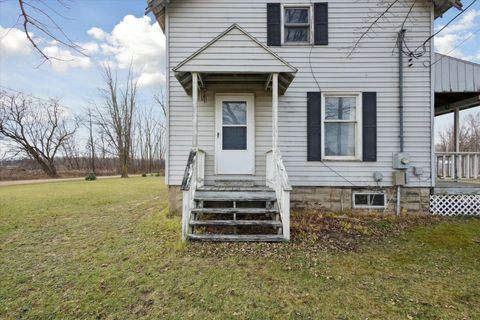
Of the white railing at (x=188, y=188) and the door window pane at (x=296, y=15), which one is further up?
the door window pane at (x=296, y=15)

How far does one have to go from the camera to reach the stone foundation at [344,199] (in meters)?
6.22

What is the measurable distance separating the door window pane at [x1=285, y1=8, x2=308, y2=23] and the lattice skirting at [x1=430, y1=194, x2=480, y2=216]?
18.1ft

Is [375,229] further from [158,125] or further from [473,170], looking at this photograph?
[158,125]

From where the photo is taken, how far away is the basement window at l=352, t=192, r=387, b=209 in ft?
20.4

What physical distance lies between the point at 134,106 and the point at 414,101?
91.7ft

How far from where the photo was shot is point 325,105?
20.8 feet

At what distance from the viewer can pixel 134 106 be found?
28.4 metres

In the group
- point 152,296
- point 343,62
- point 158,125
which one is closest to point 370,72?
point 343,62

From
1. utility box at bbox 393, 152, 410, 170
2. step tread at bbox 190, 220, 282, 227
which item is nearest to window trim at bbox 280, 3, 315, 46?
utility box at bbox 393, 152, 410, 170

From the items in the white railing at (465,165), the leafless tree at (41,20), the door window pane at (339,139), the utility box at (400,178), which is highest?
the leafless tree at (41,20)

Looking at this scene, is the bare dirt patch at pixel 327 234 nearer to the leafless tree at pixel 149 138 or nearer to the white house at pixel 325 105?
the white house at pixel 325 105

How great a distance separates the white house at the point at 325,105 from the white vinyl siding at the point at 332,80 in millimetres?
25

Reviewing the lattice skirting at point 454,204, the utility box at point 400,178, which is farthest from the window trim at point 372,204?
the lattice skirting at point 454,204

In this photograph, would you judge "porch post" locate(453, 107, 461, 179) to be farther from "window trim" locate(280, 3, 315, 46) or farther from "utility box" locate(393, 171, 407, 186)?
"window trim" locate(280, 3, 315, 46)
